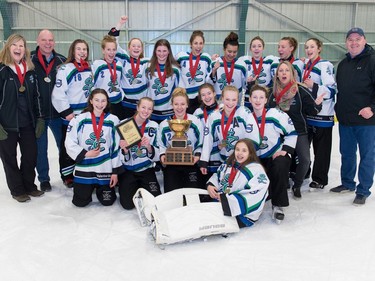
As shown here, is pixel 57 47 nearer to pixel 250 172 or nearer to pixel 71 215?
pixel 71 215

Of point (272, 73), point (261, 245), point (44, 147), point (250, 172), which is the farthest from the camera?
point (272, 73)

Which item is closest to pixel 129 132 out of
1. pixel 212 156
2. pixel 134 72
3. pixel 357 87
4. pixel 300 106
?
pixel 212 156

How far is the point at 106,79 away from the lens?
12.1ft

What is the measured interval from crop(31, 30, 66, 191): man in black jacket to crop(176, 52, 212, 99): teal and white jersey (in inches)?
45.4

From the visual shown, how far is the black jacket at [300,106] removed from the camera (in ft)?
11.1

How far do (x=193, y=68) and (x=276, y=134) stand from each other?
1.19m

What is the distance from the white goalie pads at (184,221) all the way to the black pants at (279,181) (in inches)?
18.4

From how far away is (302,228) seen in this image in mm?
2846

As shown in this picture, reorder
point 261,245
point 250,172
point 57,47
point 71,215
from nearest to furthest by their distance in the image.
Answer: point 261,245 < point 250,172 < point 71,215 < point 57,47

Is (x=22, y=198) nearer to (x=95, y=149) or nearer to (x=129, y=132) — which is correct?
(x=95, y=149)

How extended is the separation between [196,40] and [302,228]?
204 cm

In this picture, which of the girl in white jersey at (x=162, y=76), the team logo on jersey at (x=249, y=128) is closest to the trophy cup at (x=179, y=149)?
the team logo on jersey at (x=249, y=128)

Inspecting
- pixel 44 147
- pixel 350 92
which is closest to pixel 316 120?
pixel 350 92

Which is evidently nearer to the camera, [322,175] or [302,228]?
[302,228]
